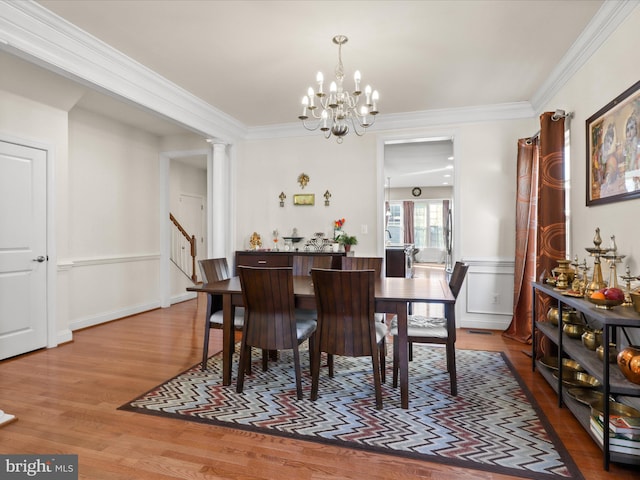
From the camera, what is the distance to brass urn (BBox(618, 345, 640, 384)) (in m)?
1.70

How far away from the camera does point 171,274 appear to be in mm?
5969


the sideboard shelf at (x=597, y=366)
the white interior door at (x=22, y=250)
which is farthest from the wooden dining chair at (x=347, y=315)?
the white interior door at (x=22, y=250)

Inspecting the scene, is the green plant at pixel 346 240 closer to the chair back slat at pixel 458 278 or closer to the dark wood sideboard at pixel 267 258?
the dark wood sideboard at pixel 267 258

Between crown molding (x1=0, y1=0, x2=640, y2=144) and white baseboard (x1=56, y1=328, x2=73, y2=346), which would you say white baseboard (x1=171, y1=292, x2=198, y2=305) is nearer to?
white baseboard (x1=56, y1=328, x2=73, y2=346)

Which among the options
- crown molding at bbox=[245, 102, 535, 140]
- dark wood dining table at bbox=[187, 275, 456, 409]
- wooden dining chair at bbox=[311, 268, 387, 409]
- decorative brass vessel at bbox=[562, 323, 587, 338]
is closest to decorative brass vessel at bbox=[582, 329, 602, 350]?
decorative brass vessel at bbox=[562, 323, 587, 338]

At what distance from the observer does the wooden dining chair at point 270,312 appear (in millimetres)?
2488

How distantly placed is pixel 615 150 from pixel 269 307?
2.53 m

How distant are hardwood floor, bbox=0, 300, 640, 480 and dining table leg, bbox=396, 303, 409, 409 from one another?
552mm

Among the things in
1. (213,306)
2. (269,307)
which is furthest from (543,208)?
(213,306)

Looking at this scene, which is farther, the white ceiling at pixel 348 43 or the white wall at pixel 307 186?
the white wall at pixel 307 186

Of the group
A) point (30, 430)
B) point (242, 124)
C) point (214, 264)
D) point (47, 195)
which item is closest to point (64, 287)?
point (47, 195)

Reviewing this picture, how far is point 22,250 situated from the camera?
11.5 feet

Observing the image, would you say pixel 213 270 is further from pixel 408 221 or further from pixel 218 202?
pixel 408 221

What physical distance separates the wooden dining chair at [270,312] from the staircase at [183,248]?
14.0 ft
